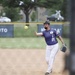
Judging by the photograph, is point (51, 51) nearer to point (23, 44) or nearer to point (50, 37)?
point (50, 37)

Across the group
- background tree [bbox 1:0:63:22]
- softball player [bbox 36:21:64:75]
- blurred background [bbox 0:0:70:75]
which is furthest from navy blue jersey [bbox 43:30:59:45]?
background tree [bbox 1:0:63:22]

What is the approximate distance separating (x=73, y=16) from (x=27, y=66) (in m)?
9.91

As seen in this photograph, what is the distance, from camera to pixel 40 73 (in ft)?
32.9

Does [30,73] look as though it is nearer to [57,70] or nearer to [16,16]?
[57,70]

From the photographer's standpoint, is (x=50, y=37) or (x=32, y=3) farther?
(x=32, y=3)

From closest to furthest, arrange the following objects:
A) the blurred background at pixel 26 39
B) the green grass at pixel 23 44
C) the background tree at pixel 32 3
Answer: the blurred background at pixel 26 39
the green grass at pixel 23 44
the background tree at pixel 32 3

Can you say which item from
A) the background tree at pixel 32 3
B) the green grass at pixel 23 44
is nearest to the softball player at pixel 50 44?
the green grass at pixel 23 44

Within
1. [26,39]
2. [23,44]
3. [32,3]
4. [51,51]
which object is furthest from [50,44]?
[32,3]

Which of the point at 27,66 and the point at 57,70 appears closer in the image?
the point at 57,70

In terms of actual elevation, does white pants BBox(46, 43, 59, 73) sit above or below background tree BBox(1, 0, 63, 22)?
below

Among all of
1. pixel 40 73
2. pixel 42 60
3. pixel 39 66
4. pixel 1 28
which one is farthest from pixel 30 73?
pixel 1 28

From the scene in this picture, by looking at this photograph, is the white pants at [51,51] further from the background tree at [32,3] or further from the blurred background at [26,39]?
the background tree at [32,3]

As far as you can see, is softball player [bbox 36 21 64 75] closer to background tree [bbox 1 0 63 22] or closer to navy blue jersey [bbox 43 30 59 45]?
navy blue jersey [bbox 43 30 59 45]

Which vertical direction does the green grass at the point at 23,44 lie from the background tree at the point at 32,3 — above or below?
below
